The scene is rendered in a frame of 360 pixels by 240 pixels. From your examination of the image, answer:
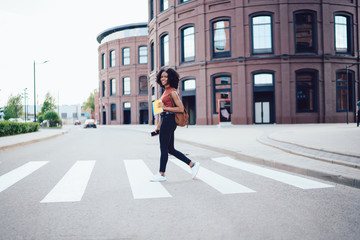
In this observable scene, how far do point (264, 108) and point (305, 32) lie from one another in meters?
7.25

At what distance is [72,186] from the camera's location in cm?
522

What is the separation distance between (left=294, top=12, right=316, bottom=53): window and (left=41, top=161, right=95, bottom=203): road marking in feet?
78.3

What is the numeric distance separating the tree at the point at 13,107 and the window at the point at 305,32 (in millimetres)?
55362

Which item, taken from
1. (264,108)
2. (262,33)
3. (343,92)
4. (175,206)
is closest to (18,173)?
(175,206)

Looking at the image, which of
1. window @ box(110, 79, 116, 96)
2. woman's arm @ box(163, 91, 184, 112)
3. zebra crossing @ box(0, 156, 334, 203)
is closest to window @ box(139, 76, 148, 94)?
window @ box(110, 79, 116, 96)

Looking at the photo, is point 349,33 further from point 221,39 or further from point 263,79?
point 221,39

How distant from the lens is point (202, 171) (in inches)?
261

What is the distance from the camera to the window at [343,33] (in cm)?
2702

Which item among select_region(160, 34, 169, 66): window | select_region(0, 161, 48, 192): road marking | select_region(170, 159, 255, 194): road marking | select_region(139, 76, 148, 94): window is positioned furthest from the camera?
select_region(139, 76, 148, 94): window

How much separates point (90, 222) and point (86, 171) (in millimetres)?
3422

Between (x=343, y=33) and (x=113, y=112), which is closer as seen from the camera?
(x=343, y=33)

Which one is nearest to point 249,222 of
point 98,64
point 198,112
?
point 198,112

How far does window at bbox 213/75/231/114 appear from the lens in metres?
26.9

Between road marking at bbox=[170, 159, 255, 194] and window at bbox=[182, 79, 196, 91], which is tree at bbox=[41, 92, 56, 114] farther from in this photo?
road marking at bbox=[170, 159, 255, 194]
